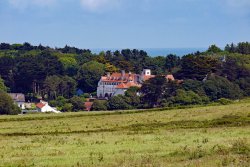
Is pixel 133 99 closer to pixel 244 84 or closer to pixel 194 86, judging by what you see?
pixel 194 86

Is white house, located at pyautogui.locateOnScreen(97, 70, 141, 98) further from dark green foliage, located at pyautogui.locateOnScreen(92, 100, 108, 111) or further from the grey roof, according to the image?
dark green foliage, located at pyautogui.locateOnScreen(92, 100, 108, 111)

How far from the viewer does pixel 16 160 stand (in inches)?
992

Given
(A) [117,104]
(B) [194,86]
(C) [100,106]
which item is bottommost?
(C) [100,106]

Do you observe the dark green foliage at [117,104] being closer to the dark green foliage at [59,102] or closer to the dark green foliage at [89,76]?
the dark green foliage at [59,102]

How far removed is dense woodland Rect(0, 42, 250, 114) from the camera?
121375mm

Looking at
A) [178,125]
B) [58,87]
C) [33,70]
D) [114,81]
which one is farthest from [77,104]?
[178,125]

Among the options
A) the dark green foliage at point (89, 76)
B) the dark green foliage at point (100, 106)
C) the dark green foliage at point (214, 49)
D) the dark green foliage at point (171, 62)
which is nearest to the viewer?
the dark green foliage at point (100, 106)

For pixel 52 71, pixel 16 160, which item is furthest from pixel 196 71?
pixel 16 160

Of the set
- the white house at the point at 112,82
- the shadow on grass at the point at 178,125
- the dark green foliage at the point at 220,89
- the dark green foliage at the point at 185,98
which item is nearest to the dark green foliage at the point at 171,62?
the white house at the point at 112,82

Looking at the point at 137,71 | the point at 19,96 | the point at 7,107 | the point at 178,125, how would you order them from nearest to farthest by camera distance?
the point at 178,125 < the point at 7,107 < the point at 19,96 < the point at 137,71

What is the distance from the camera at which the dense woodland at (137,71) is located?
398ft

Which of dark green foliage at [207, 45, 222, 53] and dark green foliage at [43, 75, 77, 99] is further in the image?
dark green foliage at [207, 45, 222, 53]

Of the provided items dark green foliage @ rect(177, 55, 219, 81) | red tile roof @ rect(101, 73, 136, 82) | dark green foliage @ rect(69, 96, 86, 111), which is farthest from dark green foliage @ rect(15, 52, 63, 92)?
dark green foliage @ rect(177, 55, 219, 81)

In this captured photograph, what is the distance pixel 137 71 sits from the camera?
178m
